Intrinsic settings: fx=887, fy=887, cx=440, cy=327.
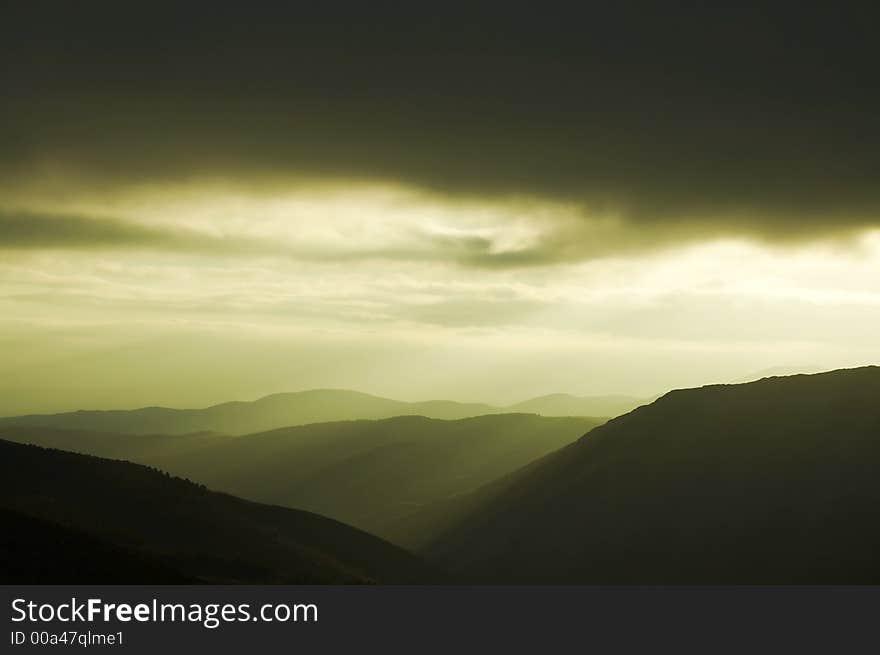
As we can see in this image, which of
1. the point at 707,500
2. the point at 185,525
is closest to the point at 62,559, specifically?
the point at 185,525

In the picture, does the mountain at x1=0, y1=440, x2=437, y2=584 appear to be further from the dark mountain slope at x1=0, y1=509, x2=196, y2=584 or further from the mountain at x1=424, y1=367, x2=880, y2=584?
the mountain at x1=424, y1=367, x2=880, y2=584

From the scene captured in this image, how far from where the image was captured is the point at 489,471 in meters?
178

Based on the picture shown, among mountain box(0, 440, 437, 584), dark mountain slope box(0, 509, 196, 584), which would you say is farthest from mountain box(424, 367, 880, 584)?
dark mountain slope box(0, 509, 196, 584)

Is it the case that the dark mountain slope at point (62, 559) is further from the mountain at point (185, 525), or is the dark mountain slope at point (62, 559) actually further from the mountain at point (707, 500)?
the mountain at point (707, 500)

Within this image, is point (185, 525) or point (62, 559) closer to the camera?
point (62, 559)

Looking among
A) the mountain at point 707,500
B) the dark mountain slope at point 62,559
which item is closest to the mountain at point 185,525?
the dark mountain slope at point 62,559

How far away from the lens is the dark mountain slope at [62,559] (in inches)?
1180

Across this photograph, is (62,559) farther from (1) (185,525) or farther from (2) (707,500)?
(2) (707,500)

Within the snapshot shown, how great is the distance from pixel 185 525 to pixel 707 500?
54804 mm

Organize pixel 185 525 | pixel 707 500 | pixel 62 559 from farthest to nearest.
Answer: pixel 707 500
pixel 185 525
pixel 62 559

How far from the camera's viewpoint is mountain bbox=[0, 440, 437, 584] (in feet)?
149

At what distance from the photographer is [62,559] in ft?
104

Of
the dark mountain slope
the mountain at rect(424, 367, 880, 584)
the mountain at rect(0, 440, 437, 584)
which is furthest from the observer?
the mountain at rect(424, 367, 880, 584)

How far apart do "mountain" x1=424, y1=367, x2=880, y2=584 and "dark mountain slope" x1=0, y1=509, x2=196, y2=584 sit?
162 ft
